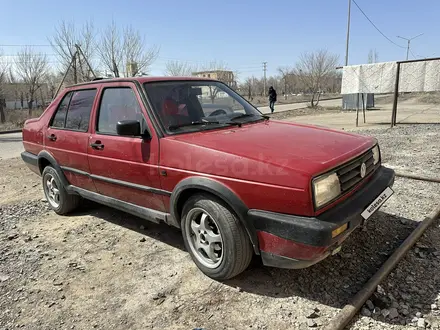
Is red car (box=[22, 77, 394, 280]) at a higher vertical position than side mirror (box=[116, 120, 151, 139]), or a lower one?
lower

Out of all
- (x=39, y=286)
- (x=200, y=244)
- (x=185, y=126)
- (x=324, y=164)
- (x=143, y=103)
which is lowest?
(x=39, y=286)

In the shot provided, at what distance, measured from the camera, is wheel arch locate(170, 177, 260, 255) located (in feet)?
8.23

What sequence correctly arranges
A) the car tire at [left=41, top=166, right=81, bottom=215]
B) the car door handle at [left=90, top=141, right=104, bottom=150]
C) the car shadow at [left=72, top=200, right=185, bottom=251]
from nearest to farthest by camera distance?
the car door handle at [left=90, top=141, right=104, bottom=150] → the car shadow at [left=72, top=200, right=185, bottom=251] → the car tire at [left=41, top=166, right=81, bottom=215]

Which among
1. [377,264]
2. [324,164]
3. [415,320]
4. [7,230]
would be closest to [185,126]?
[324,164]

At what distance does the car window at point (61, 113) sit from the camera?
4.39m

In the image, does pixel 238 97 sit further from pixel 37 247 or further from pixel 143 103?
pixel 37 247

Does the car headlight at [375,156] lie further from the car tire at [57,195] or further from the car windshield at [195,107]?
the car tire at [57,195]

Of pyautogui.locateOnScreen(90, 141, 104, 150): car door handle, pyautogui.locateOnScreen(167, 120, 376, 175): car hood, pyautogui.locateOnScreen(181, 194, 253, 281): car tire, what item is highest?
pyautogui.locateOnScreen(167, 120, 376, 175): car hood

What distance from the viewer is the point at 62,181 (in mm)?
4402

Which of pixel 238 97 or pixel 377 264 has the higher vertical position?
pixel 238 97

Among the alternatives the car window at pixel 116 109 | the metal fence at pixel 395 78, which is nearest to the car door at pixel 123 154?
the car window at pixel 116 109

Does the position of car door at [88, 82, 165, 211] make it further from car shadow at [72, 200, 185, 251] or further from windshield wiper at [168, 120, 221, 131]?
car shadow at [72, 200, 185, 251]

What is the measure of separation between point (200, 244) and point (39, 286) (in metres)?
1.51

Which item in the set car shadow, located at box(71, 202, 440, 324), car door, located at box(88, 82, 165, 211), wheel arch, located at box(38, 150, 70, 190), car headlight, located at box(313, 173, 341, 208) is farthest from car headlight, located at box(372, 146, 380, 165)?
wheel arch, located at box(38, 150, 70, 190)
